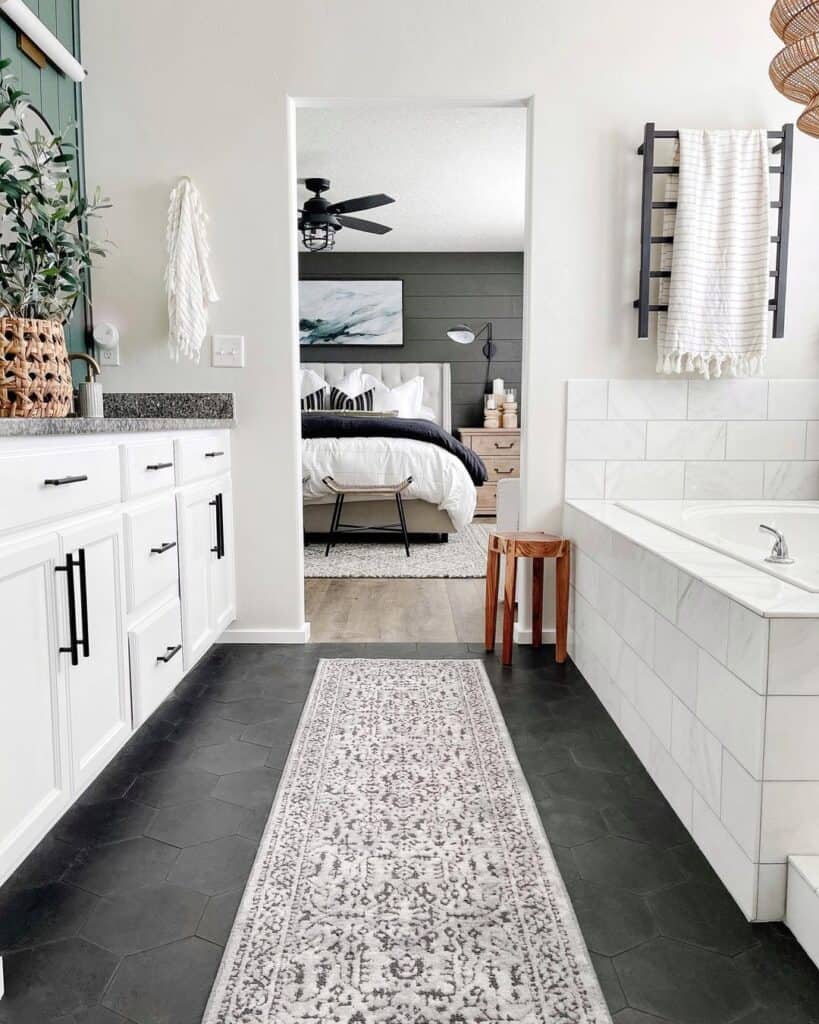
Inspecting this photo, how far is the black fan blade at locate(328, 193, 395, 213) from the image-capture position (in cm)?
440

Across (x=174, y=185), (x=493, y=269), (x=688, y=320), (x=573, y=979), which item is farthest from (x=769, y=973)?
(x=493, y=269)

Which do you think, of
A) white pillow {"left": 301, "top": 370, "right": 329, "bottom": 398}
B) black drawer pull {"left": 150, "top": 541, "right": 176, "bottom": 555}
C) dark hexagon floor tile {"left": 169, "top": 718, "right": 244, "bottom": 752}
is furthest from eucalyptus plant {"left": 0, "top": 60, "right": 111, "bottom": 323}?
white pillow {"left": 301, "top": 370, "right": 329, "bottom": 398}

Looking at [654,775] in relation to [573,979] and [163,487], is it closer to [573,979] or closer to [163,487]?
[573,979]

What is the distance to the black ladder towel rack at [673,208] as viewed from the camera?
267 centimetres

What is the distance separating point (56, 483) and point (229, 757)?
91 cm

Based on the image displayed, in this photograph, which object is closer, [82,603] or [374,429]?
[82,603]

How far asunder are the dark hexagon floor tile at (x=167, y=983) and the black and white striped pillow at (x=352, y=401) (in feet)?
17.8

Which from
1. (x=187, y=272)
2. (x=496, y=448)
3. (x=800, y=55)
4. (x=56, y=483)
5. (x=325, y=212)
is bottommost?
(x=496, y=448)

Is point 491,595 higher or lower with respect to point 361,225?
lower

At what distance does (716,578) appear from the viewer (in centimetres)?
157

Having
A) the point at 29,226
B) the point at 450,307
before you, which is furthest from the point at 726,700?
the point at 450,307

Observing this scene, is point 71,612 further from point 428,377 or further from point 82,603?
point 428,377

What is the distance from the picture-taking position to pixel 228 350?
2.85 metres

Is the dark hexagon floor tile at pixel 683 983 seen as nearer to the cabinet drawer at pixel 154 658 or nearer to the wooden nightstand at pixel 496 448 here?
the cabinet drawer at pixel 154 658
